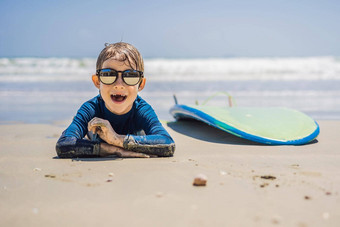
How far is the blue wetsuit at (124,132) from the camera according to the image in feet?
9.25

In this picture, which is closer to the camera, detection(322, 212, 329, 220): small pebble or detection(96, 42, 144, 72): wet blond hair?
detection(322, 212, 329, 220): small pebble

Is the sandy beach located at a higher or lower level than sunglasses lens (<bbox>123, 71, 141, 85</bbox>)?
lower

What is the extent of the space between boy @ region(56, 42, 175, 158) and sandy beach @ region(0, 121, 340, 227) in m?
0.09

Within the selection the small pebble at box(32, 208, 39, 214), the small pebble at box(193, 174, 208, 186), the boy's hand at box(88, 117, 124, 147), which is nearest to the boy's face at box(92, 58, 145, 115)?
the boy's hand at box(88, 117, 124, 147)

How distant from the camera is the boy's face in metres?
2.88

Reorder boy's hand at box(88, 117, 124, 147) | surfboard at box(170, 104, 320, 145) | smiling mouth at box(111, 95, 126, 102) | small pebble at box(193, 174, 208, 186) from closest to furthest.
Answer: small pebble at box(193, 174, 208, 186), boy's hand at box(88, 117, 124, 147), smiling mouth at box(111, 95, 126, 102), surfboard at box(170, 104, 320, 145)

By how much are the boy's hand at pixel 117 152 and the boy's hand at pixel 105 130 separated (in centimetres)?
5

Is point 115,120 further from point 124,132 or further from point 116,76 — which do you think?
point 116,76

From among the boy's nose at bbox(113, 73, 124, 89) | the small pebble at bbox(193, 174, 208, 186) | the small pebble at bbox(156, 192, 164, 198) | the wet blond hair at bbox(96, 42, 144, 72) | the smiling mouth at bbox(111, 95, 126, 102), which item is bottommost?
the small pebble at bbox(156, 192, 164, 198)

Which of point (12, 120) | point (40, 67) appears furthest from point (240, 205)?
point (40, 67)

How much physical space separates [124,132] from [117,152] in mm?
315

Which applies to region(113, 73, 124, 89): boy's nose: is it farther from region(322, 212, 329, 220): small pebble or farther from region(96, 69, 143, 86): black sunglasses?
region(322, 212, 329, 220): small pebble

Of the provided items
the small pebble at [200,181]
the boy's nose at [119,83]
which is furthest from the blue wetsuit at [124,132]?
the small pebble at [200,181]

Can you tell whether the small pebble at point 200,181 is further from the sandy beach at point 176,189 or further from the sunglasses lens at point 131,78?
the sunglasses lens at point 131,78
